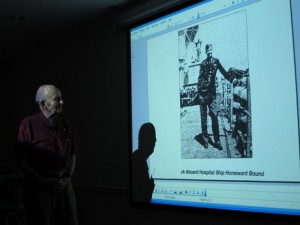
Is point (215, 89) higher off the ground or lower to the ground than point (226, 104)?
higher

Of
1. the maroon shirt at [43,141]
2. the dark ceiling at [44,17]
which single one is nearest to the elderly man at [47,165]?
the maroon shirt at [43,141]

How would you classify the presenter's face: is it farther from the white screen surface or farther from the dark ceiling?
the dark ceiling

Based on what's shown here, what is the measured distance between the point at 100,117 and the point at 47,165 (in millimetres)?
1493

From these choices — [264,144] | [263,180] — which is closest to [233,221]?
[263,180]

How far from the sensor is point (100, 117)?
3.68 metres

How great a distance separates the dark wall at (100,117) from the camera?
3344 millimetres

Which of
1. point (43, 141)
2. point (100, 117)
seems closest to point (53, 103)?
point (43, 141)

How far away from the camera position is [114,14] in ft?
11.5

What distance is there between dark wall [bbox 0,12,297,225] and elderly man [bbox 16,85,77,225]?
33.6 inches

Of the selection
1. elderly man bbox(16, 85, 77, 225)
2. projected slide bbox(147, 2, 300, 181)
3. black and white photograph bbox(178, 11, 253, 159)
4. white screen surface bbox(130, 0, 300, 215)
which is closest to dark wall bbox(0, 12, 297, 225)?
white screen surface bbox(130, 0, 300, 215)

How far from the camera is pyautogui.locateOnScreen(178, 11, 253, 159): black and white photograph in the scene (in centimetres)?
234

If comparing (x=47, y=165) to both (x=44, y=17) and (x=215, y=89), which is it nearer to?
(x=215, y=89)

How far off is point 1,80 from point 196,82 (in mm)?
3606

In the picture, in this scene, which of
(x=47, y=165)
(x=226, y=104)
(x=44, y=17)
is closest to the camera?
(x=47, y=165)
